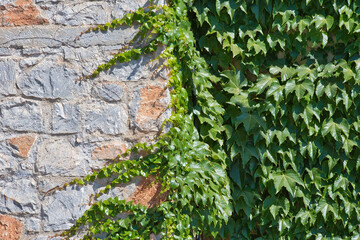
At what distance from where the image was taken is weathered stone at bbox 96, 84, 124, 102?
2.32 m

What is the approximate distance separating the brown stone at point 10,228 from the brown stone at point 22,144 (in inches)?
13.5

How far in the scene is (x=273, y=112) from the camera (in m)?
2.57

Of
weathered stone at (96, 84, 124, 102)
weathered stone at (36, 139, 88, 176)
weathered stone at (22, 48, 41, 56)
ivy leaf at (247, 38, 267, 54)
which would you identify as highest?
ivy leaf at (247, 38, 267, 54)

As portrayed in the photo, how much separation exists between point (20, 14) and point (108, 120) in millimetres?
762

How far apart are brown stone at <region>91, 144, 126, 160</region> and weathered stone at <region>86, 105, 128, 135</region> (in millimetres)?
79

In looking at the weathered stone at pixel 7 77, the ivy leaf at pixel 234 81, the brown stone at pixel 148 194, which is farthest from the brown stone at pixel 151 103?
the weathered stone at pixel 7 77

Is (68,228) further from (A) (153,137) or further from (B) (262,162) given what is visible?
(B) (262,162)

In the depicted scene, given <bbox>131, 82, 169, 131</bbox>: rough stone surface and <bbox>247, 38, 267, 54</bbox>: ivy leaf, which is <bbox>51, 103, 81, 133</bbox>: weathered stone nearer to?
<bbox>131, 82, 169, 131</bbox>: rough stone surface

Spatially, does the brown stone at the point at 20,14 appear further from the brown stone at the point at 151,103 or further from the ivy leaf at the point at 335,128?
the ivy leaf at the point at 335,128

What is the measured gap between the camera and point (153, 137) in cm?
232

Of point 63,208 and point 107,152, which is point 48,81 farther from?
point 63,208

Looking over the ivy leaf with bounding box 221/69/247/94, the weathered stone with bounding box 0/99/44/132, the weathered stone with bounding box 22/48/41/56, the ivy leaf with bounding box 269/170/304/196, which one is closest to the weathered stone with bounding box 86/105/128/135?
the weathered stone with bounding box 0/99/44/132

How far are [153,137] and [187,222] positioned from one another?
19.5 inches

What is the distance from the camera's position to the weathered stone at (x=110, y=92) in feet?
7.62
